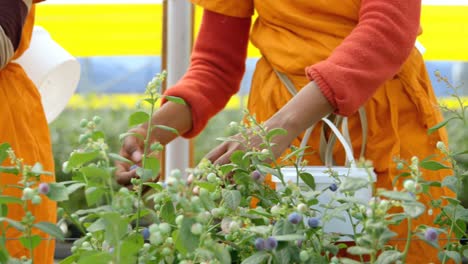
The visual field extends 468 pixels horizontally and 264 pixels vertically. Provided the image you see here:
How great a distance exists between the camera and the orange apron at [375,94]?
1447 mm

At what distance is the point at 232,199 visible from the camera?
817 millimetres

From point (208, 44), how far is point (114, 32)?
124 centimetres

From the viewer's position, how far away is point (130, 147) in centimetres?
148

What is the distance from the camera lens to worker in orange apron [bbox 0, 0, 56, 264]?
1558 mm

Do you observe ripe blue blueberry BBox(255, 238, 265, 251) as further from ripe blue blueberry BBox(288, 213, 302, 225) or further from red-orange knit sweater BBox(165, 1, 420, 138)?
red-orange knit sweater BBox(165, 1, 420, 138)

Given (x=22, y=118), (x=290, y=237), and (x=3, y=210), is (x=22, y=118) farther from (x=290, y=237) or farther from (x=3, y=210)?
(x=290, y=237)

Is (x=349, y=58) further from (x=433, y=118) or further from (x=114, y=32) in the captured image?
(x=114, y=32)

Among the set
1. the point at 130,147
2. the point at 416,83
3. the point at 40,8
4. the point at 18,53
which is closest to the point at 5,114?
the point at 18,53

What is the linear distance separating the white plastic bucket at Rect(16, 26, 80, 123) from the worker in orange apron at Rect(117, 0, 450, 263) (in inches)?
11.9

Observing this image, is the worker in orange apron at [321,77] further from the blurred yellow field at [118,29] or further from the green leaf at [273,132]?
the blurred yellow field at [118,29]

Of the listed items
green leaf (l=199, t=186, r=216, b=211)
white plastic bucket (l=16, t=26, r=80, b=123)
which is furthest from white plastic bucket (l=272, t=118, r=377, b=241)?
white plastic bucket (l=16, t=26, r=80, b=123)

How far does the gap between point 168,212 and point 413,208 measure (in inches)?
11.1

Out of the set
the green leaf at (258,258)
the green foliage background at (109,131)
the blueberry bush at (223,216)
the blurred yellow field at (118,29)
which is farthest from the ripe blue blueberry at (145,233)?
the green foliage background at (109,131)

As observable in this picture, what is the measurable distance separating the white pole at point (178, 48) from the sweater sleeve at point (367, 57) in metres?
1.25
